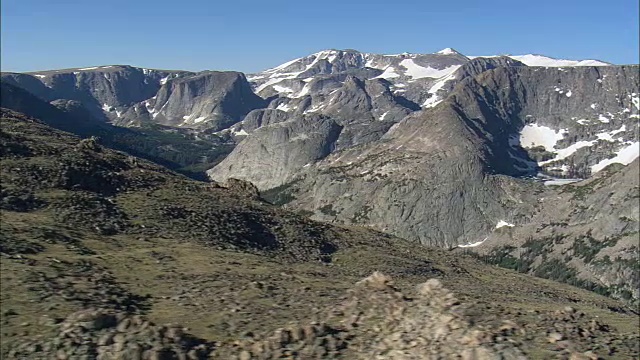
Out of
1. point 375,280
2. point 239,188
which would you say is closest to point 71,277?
point 375,280

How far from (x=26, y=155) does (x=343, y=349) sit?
46066 millimetres

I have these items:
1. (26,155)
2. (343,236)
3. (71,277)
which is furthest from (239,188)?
(71,277)

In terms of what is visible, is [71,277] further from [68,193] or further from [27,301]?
[68,193]

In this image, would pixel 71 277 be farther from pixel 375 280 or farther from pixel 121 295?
pixel 375 280

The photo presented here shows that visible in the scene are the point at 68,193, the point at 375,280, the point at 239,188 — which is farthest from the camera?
the point at 239,188

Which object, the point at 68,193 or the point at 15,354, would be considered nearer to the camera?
the point at 15,354

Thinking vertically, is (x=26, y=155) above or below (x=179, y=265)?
above

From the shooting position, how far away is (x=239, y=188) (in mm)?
75875

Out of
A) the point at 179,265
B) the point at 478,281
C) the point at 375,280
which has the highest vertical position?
the point at 375,280

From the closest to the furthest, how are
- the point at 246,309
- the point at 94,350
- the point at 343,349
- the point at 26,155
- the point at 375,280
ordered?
the point at 94,350 → the point at 343,349 → the point at 375,280 → the point at 246,309 → the point at 26,155

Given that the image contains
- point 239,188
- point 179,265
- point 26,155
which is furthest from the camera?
point 239,188

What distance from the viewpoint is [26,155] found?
52.7 metres

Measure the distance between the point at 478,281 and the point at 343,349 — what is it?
46365 millimetres

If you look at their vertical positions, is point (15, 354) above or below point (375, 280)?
below
